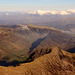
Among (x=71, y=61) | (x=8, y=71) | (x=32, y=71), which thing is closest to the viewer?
(x=8, y=71)

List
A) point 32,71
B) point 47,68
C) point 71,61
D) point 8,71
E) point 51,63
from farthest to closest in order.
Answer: point 71,61 → point 51,63 → point 47,68 → point 32,71 → point 8,71

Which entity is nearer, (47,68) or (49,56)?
(47,68)

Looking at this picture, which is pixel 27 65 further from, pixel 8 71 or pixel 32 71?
pixel 8 71

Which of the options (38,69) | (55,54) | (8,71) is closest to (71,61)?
(55,54)

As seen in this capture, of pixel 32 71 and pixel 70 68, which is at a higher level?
pixel 32 71

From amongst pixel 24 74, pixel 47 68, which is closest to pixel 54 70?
pixel 47 68

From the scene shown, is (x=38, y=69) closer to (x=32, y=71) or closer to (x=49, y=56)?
(x=32, y=71)
